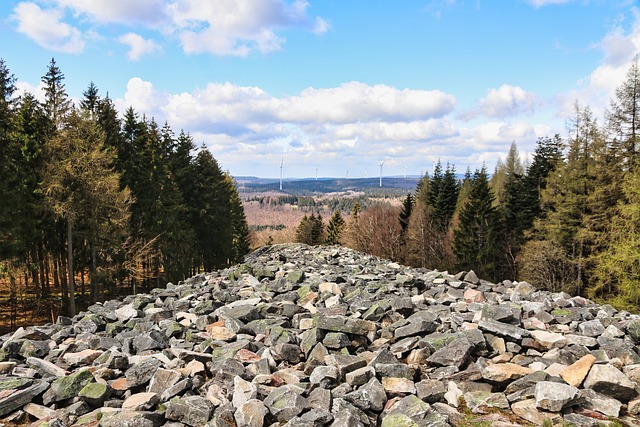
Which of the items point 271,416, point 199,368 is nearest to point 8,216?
point 199,368

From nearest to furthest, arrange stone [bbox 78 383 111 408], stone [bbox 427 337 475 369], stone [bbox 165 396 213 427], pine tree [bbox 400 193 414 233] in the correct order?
stone [bbox 165 396 213 427], stone [bbox 78 383 111 408], stone [bbox 427 337 475 369], pine tree [bbox 400 193 414 233]

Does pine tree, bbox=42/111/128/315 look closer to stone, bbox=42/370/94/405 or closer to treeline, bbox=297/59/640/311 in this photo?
stone, bbox=42/370/94/405

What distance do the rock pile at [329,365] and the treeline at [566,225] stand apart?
17081 mm

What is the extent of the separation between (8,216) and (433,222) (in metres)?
45.4

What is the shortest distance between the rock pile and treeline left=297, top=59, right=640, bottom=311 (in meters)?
17.1

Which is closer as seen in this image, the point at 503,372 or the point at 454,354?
the point at 503,372

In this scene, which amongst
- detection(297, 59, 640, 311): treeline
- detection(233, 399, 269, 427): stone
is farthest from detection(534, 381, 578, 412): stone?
detection(297, 59, 640, 311): treeline

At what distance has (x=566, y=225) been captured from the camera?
27.5 meters

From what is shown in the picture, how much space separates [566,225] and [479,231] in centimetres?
1302

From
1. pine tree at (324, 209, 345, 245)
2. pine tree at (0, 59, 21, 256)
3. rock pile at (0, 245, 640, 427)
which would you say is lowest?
pine tree at (324, 209, 345, 245)

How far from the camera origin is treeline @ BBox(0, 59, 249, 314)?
65.4 feet

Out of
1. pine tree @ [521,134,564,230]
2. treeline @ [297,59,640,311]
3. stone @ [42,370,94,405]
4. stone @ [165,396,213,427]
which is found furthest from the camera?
pine tree @ [521,134,564,230]

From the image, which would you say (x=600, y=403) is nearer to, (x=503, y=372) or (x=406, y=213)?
(x=503, y=372)

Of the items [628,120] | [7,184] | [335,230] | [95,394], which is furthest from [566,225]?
[335,230]
